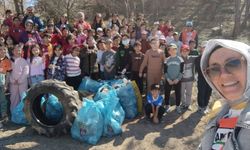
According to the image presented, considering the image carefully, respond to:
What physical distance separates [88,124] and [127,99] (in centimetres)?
144

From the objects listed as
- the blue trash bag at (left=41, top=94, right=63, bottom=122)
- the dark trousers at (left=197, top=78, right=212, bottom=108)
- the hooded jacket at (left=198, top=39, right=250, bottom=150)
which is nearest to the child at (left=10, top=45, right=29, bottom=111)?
the blue trash bag at (left=41, top=94, right=63, bottom=122)

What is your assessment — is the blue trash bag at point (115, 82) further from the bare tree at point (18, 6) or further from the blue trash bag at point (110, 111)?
the bare tree at point (18, 6)

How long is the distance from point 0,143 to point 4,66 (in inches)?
68.5

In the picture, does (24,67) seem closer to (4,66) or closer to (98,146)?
(4,66)

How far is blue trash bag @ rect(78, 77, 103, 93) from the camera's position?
8.18 m

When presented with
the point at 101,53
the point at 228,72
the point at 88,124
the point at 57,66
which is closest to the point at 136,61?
the point at 101,53

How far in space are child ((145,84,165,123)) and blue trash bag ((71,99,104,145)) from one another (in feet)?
4.36

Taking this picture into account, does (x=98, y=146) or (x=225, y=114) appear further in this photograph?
(x=98, y=146)

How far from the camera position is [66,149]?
621cm

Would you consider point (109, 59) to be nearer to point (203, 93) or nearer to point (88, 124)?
point (203, 93)

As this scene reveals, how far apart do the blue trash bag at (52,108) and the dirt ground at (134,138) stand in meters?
0.46

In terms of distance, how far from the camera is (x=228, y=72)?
169 cm

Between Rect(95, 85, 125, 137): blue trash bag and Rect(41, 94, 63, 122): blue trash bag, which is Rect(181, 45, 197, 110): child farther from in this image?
Rect(41, 94, 63, 122): blue trash bag

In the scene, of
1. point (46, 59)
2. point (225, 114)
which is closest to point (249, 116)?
point (225, 114)
